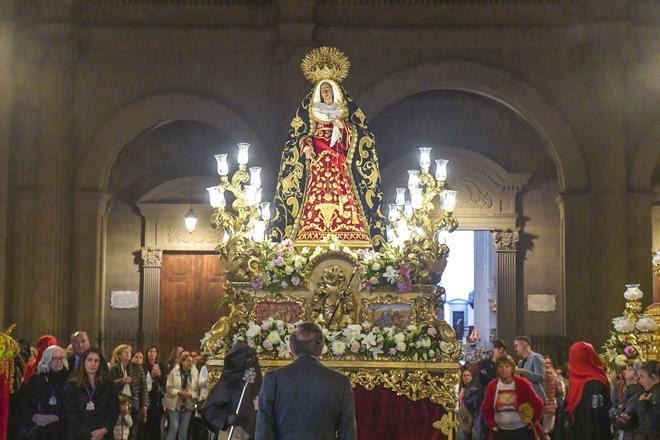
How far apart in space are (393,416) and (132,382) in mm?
4781

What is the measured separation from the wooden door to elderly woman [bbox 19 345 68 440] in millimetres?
12018

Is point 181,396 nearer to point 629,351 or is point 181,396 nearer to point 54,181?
point 54,181

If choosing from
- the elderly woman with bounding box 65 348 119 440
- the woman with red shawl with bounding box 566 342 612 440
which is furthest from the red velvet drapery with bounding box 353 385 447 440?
the elderly woman with bounding box 65 348 119 440

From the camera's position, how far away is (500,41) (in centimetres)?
1945

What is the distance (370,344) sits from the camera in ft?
37.7

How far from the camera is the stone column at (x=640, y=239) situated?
62.1ft

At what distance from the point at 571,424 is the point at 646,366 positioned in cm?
168

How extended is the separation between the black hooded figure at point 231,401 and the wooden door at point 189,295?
13.6 m

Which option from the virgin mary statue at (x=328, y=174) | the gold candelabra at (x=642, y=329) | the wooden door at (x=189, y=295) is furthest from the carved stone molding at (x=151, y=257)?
the gold candelabra at (x=642, y=329)

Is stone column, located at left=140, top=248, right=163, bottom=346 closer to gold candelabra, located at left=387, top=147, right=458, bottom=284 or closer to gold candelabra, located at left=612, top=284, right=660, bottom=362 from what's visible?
gold candelabra, located at left=387, top=147, right=458, bottom=284

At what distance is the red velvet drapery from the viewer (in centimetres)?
1134

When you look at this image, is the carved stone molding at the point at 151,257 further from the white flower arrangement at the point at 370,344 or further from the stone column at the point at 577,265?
the white flower arrangement at the point at 370,344

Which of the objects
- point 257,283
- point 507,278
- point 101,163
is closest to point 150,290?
point 101,163

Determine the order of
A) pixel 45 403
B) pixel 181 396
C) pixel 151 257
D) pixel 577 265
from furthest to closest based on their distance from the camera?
pixel 151 257 → pixel 577 265 → pixel 181 396 → pixel 45 403
